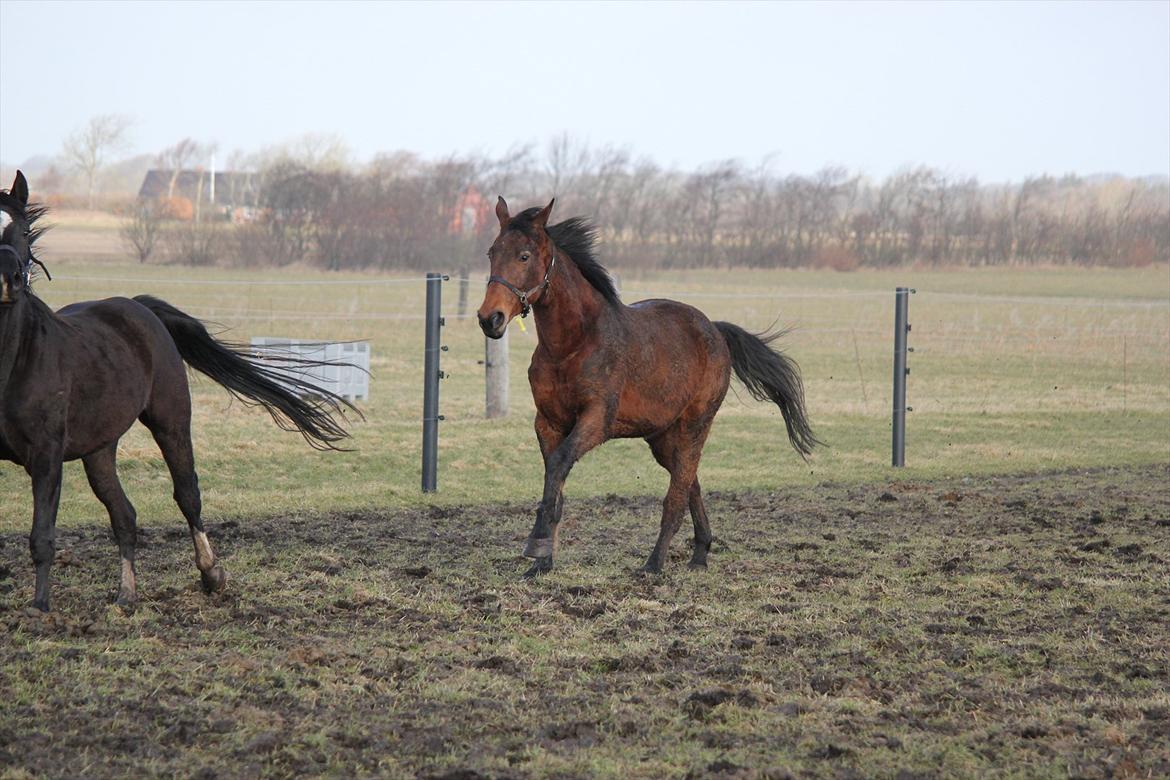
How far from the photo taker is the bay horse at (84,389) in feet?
17.1

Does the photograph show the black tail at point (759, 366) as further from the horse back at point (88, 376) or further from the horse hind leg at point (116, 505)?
the horse hind leg at point (116, 505)

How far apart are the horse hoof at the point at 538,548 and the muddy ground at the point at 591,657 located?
5.5 inches

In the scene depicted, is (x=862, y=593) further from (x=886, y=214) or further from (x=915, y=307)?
(x=886, y=214)

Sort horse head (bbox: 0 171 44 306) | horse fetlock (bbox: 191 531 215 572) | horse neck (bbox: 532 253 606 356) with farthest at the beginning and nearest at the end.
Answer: horse neck (bbox: 532 253 606 356), horse fetlock (bbox: 191 531 215 572), horse head (bbox: 0 171 44 306)

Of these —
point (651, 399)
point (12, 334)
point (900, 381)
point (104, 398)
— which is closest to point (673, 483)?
point (651, 399)

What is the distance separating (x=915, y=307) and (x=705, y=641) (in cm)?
3088

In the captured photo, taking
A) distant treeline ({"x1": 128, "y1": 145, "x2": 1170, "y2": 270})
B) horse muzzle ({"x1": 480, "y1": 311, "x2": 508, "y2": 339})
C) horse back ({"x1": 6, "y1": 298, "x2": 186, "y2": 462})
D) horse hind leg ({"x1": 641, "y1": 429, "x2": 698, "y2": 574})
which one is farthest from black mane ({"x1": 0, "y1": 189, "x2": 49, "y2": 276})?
distant treeline ({"x1": 128, "y1": 145, "x2": 1170, "y2": 270})

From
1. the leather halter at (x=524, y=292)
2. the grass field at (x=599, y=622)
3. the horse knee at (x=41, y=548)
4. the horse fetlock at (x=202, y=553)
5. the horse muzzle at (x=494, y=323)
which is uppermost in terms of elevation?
the leather halter at (x=524, y=292)

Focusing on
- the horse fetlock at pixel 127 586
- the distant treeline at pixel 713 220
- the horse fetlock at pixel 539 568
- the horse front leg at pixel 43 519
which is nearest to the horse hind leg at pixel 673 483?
the horse fetlock at pixel 539 568

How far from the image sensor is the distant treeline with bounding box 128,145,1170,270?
35281mm

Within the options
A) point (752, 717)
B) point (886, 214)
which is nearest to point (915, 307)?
point (886, 214)

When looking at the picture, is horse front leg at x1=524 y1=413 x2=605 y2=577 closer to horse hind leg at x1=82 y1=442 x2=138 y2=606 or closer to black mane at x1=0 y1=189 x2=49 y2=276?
horse hind leg at x1=82 y1=442 x2=138 y2=606

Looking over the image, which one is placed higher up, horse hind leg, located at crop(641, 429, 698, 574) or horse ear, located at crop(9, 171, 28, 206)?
horse ear, located at crop(9, 171, 28, 206)

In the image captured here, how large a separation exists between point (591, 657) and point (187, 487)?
7.27 ft
